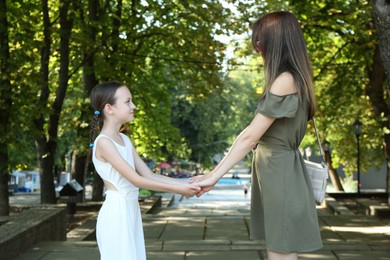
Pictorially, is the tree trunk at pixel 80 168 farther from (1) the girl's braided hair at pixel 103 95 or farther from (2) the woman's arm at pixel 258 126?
(2) the woman's arm at pixel 258 126

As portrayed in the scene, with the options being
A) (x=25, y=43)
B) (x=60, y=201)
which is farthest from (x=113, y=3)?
(x=25, y=43)

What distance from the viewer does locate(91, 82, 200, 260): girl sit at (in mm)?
4496

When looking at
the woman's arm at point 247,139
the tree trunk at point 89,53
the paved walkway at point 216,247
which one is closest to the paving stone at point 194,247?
the paved walkway at point 216,247

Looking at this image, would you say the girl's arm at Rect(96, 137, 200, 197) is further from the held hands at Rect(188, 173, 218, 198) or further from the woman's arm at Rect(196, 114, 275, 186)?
the woman's arm at Rect(196, 114, 275, 186)

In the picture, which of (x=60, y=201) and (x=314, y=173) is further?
(x=60, y=201)

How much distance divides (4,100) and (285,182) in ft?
39.1

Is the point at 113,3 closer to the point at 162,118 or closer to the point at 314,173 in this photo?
the point at 162,118

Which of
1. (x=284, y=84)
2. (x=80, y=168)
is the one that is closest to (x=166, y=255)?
(x=284, y=84)

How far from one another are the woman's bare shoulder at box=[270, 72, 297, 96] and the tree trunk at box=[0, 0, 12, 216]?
1134 cm

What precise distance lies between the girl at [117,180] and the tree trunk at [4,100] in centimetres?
1051

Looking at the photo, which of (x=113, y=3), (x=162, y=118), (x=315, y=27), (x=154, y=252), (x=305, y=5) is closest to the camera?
(x=154, y=252)

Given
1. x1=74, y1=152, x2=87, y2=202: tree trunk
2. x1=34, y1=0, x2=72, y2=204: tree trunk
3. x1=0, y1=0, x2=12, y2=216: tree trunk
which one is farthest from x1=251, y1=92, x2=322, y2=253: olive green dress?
x1=74, y1=152, x2=87, y2=202: tree trunk

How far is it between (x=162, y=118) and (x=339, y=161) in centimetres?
989

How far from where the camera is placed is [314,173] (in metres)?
4.30
